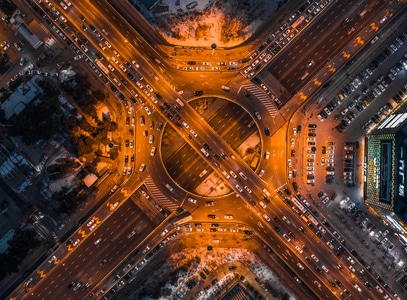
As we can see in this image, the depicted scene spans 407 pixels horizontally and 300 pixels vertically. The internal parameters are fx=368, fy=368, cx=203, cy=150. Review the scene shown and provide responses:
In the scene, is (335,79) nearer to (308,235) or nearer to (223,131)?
(223,131)

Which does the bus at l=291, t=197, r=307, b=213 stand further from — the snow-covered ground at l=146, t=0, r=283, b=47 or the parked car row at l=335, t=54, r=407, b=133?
the snow-covered ground at l=146, t=0, r=283, b=47

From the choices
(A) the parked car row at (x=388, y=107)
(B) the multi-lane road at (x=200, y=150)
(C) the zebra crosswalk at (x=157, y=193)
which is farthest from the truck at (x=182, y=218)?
(A) the parked car row at (x=388, y=107)

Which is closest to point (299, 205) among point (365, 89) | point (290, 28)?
point (365, 89)

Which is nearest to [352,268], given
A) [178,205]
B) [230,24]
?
[178,205]

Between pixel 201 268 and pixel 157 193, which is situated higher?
pixel 157 193

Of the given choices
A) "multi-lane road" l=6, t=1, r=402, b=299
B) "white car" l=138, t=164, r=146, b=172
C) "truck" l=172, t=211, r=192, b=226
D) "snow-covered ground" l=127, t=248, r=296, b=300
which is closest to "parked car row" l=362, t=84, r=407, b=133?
"multi-lane road" l=6, t=1, r=402, b=299

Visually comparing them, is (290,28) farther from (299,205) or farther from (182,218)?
(182,218)

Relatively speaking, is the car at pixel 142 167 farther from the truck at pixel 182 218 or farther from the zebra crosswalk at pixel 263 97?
the zebra crosswalk at pixel 263 97
